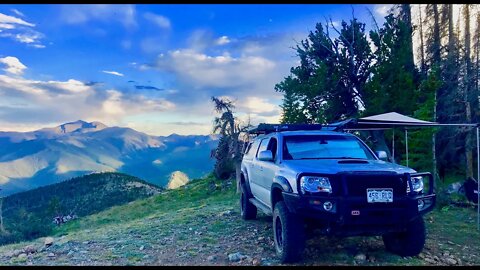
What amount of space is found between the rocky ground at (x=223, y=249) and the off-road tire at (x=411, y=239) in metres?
0.13

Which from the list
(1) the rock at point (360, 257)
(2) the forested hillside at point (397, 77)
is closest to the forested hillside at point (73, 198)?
(2) the forested hillside at point (397, 77)

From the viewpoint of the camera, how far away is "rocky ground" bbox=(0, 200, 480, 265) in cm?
651

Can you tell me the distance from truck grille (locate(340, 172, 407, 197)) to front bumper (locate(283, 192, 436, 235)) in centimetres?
9

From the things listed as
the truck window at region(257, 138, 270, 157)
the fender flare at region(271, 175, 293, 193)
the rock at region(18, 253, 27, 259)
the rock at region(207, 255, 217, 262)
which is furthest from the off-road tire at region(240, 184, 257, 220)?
the rock at region(18, 253, 27, 259)

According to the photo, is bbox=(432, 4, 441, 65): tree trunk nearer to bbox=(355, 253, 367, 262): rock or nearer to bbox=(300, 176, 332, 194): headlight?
bbox=(355, 253, 367, 262): rock

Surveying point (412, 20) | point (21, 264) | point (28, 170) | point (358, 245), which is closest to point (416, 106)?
point (412, 20)

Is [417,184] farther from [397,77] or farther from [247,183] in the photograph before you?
[397,77]

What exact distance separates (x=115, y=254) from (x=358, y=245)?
4.11 m

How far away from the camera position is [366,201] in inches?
218

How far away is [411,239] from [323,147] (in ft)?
6.45

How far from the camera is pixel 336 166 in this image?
6016mm

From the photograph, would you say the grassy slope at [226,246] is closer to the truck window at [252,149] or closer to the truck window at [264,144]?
the truck window at [252,149]

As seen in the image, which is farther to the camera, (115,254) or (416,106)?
(416,106)
